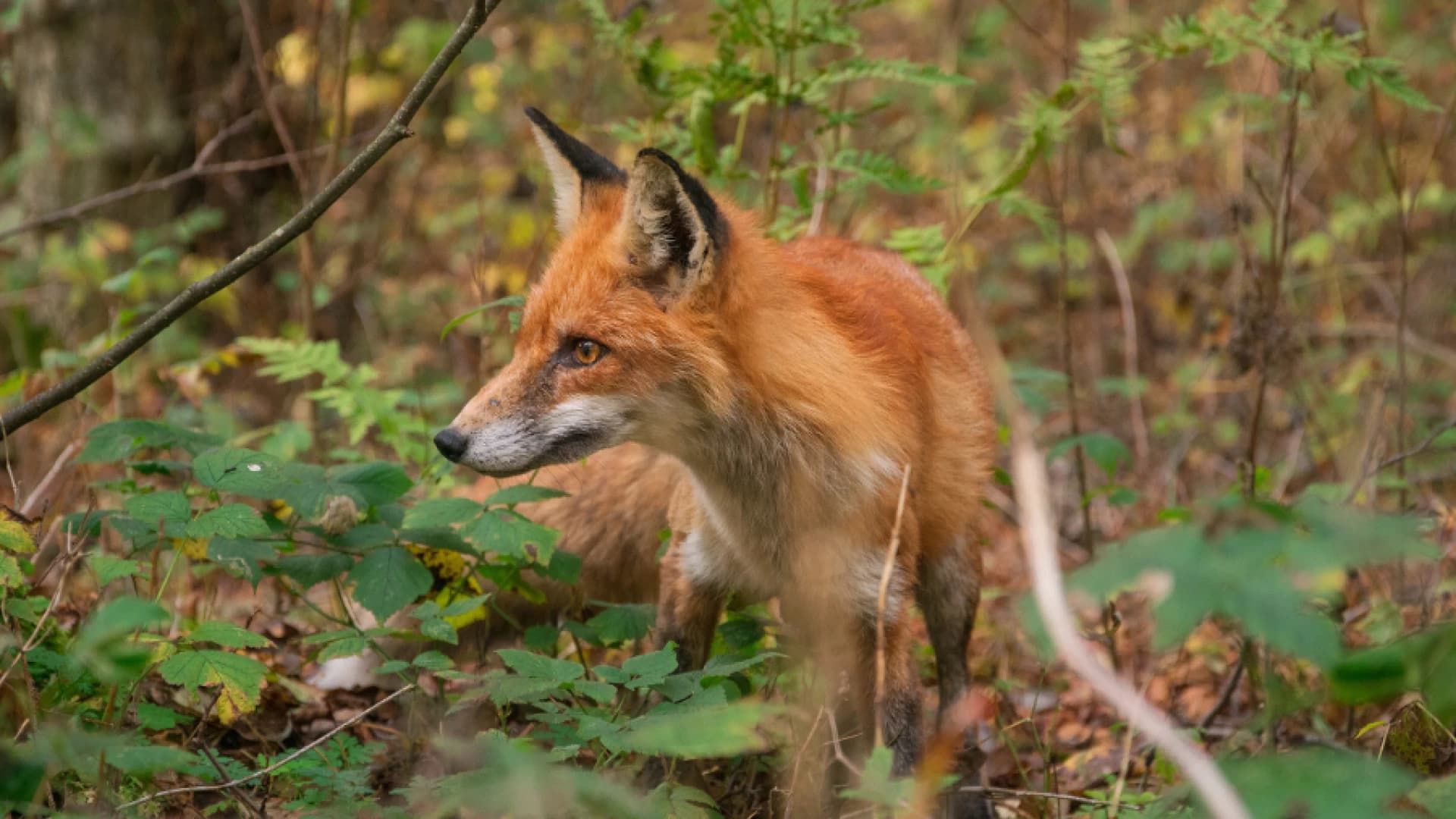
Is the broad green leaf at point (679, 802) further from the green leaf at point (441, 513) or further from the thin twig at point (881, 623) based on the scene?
the green leaf at point (441, 513)

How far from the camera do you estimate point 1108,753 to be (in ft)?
15.8

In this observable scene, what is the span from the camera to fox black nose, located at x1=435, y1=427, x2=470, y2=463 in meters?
3.70

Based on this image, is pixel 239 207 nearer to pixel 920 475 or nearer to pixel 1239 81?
pixel 920 475

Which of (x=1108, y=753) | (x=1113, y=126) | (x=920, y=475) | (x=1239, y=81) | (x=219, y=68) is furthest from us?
(x=1239, y=81)

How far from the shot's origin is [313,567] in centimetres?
401

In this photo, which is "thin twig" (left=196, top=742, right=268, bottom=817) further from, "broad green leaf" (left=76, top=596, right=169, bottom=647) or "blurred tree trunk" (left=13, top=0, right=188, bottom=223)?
"blurred tree trunk" (left=13, top=0, right=188, bottom=223)

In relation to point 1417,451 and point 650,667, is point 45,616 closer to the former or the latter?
point 650,667

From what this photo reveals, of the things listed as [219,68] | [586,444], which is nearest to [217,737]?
[586,444]

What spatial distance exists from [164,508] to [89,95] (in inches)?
236

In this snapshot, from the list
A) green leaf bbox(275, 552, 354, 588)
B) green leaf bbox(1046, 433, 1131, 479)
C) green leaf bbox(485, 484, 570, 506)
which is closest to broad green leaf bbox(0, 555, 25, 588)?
green leaf bbox(275, 552, 354, 588)

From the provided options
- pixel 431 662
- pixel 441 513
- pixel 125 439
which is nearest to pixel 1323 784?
pixel 431 662

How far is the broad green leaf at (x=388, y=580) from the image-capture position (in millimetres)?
3766

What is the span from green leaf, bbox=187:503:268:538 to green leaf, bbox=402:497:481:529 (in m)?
0.53

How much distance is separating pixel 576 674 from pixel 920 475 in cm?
162
